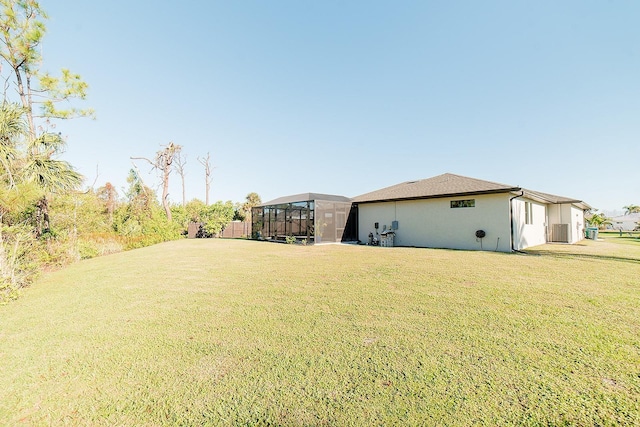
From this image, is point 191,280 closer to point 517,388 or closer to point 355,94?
point 517,388

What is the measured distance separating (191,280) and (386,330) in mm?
4829

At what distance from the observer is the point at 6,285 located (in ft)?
16.6

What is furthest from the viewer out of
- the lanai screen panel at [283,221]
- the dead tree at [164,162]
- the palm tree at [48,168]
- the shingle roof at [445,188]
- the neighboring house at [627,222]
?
the neighboring house at [627,222]

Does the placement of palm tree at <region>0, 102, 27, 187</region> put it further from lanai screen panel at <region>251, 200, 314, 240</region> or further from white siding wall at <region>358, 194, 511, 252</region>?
white siding wall at <region>358, 194, 511, 252</region>

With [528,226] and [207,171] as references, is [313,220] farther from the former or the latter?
[207,171]

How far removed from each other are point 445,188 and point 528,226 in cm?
432

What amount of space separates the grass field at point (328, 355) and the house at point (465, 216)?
6.57m

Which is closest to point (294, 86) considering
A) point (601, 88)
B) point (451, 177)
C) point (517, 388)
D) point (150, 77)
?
point (150, 77)

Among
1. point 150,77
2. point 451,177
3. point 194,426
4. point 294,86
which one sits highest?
point 294,86

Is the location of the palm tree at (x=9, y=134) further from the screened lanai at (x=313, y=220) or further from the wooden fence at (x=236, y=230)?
the wooden fence at (x=236, y=230)

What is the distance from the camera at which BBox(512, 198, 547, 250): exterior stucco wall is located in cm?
1174

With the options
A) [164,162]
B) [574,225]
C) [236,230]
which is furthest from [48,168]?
Answer: [574,225]

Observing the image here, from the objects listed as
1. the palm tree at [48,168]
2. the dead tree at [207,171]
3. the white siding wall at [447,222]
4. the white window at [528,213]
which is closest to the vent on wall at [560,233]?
the white window at [528,213]

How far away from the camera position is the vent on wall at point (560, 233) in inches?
607
